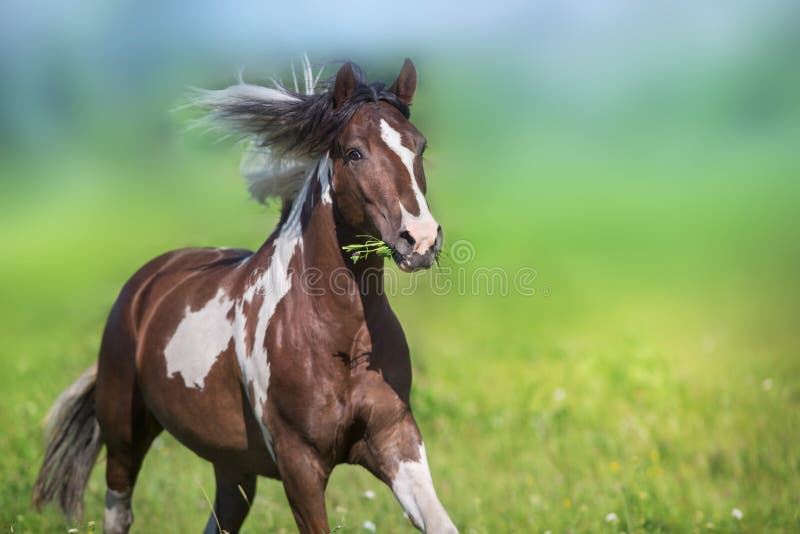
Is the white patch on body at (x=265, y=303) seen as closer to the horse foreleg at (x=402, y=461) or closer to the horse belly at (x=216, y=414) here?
the horse belly at (x=216, y=414)

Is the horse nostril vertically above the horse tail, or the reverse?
the horse nostril

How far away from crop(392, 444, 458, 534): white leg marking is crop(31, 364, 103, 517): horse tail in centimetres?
252

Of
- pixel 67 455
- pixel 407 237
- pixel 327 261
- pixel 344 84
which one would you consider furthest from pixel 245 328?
pixel 67 455

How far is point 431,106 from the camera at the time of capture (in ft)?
21.0

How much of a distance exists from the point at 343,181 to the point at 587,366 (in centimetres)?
545

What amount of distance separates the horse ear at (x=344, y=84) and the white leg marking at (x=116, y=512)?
265 centimetres

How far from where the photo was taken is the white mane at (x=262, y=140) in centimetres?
426

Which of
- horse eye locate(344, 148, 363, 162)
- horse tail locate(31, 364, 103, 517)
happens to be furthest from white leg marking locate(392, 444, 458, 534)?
horse tail locate(31, 364, 103, 517)

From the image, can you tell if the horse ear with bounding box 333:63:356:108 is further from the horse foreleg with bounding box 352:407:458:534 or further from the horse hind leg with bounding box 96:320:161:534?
the horse hind leg with bounding box 96:320:161:534

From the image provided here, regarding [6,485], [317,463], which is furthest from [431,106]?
[6,485]

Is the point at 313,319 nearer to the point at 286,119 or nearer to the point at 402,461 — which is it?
the point at 402,461

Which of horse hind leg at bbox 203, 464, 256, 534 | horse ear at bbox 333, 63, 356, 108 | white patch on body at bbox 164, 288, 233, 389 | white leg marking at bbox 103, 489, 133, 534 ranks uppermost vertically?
horse ear at bbox 333, 63, 356, 108

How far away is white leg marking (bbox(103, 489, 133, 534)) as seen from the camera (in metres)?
5.23

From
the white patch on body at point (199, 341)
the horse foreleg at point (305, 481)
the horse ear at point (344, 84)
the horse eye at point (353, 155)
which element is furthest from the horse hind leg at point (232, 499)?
the horse ear at point (344, 84)
